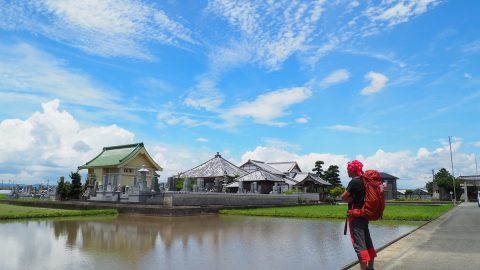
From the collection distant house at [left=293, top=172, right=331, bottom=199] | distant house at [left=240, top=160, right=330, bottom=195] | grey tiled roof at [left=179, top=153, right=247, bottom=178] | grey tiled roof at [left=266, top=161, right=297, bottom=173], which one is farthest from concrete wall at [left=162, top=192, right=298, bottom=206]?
grey tiled roof at [left=266, top=161, right=297, bottom=173]

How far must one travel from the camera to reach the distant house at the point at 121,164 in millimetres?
35344

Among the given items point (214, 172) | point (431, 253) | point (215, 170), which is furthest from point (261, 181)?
point (431, 253)

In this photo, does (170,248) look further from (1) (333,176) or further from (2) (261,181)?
(1) (333,176)

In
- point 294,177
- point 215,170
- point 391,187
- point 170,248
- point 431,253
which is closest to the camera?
point 431,253

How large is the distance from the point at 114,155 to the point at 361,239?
116ft

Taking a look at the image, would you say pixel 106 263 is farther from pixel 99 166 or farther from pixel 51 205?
pixel 99 166

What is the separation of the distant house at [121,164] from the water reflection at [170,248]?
71.9 feet

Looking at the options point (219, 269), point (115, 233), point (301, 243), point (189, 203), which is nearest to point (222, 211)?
point (189, 203)

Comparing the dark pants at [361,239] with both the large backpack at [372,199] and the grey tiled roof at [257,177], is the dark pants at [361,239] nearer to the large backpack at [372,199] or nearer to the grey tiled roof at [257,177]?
the large backpack at [372,199]

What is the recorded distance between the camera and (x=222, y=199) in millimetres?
26953

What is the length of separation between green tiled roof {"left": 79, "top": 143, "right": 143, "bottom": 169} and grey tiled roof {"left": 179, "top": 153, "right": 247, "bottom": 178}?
38.6ft

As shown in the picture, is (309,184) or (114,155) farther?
(309,184)

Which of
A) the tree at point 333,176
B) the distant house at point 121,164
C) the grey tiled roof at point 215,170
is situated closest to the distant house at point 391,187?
the tree at point 333,176

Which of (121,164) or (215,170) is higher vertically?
(215,170)
